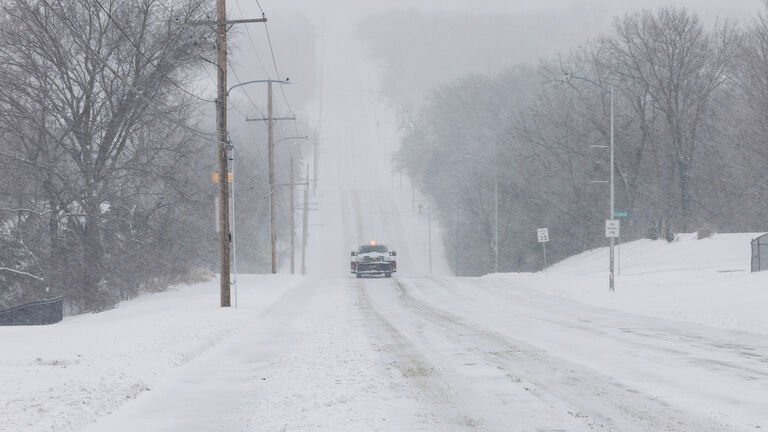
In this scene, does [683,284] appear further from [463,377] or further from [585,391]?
[585,391]

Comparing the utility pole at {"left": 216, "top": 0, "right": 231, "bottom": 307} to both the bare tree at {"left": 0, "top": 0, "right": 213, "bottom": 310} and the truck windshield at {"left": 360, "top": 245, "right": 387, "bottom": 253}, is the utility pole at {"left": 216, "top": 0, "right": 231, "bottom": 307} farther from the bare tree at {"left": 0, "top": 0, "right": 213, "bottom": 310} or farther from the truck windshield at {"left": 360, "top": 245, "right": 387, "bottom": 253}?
the truck windshield at {"left": 360, "top": 245, "right": 387, "bottom": 253}

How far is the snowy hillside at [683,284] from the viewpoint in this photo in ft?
72.6

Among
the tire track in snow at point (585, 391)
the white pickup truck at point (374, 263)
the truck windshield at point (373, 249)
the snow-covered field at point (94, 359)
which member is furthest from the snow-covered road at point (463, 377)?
the truck windshield at point (373, 249)

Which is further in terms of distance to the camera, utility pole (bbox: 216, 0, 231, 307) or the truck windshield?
the truck windshield

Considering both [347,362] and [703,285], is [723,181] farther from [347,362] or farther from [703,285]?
[347,362]

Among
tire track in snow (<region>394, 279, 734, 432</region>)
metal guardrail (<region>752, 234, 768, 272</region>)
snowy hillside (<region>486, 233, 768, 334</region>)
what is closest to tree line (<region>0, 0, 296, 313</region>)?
snowy hillside (<region>486, 233, 768, 334</region>)

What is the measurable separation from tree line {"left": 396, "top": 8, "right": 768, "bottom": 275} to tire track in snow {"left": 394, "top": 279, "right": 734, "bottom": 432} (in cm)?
3870

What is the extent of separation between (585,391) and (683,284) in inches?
821

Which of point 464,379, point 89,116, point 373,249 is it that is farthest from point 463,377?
point 373,249

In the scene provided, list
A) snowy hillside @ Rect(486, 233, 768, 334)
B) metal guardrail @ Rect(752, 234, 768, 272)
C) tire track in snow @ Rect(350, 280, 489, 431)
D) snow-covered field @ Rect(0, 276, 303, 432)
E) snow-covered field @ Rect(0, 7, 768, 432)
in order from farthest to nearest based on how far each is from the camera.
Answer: metal guardrail @ Rect(752, 234, 768, 272) → snowy hillside @ Rect(486, 233, 768, 334) → snow-covered field @ Rect(0, 276, 303, 432) → snow-covered field @ Rect(0, 7, 768, 432) → tire track in snow @ Rect(350, 280, 489, 431)

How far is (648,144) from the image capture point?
211ft

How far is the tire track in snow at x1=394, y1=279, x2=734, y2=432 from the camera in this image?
27.8 ft

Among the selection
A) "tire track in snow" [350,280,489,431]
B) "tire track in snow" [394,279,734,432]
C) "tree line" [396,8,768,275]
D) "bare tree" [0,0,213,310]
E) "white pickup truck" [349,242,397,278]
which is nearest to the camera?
"tire track in snow" [394,279,734,432]

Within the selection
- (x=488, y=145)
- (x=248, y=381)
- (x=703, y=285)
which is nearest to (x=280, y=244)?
(x=488, y=145)
